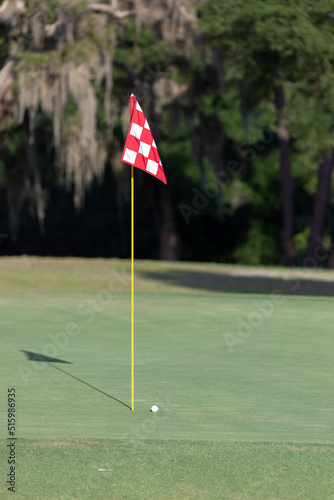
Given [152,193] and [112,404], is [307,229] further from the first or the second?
[112,404]

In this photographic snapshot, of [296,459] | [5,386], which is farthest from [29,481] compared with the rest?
[5,386]

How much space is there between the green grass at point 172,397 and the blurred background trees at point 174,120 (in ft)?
29.0

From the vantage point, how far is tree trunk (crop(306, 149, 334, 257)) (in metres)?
32.9

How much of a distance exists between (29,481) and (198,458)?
45.5 inches

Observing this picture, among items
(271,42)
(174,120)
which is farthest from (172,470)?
(174,120)

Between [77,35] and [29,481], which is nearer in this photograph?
[29,481]

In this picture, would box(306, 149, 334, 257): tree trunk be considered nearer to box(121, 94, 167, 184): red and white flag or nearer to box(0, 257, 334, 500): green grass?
box(0, 257, 334, 500): green grass

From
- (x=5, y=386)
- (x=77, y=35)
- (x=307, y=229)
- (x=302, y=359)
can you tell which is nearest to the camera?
(x=5, y=386)

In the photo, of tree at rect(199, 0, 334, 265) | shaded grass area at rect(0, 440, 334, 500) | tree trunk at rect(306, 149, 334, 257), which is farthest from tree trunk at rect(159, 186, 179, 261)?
shaded grass area at rect(0, 440, 334, 500)

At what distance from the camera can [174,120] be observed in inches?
1209

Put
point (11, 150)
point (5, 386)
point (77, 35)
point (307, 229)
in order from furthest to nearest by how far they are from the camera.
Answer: point (307, 229) < point (11, 150) < point (77, 35) < point (5, 386)

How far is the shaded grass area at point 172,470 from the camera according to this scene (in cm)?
558

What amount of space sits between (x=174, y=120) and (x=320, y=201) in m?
6.31

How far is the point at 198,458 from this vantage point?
6.25 m
